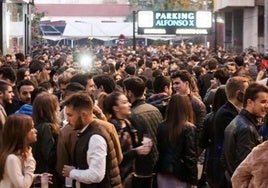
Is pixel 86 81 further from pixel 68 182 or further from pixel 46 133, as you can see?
pixel 68 182

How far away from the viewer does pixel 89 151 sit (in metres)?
7.00

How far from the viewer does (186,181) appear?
28.6 ft

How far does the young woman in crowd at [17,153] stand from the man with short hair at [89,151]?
0.35 m

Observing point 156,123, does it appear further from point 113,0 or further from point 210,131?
point 113,0

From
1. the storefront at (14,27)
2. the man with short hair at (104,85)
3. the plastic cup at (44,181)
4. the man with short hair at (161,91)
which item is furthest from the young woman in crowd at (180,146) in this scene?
the storefront at (14,27)

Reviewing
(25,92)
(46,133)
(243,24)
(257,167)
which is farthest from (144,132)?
(243,24)

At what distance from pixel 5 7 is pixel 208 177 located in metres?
26.9

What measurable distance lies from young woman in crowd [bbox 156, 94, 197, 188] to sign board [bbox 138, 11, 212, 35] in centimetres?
2386

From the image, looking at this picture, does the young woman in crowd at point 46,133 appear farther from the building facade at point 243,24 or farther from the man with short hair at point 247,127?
the building facade at point 243,24

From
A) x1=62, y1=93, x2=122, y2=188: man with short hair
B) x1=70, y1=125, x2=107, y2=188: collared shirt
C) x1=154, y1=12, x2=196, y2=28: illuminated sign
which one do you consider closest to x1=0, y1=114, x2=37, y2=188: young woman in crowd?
x1=62, y1=93, x2=122, y2=188: man with short hair

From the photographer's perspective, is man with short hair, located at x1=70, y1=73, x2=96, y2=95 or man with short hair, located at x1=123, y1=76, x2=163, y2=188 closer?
man with short hair, located at x1=123, y1=76, x2=163, y2=188

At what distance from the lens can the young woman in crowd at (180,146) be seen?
8.67 m

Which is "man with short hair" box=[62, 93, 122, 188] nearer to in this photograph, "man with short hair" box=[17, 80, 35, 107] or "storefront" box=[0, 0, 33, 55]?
"man with short hair" box=[17, 80, 35, 107]

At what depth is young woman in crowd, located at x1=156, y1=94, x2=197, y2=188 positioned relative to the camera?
8672mm
